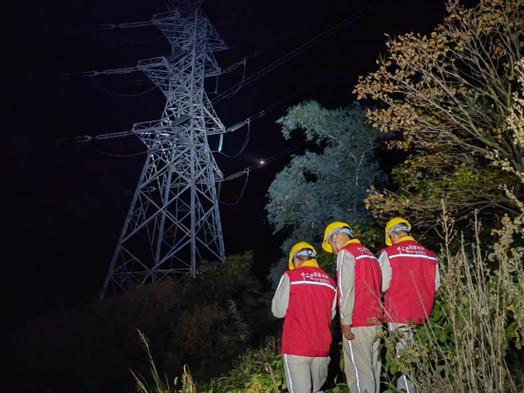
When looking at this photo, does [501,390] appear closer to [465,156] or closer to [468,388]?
[468,388]

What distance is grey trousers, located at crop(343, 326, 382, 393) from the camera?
15.5 feet

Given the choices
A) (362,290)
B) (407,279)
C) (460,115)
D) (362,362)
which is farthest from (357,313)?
(460,115)

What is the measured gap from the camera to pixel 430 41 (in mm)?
8102

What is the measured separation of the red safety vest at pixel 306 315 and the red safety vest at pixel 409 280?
0.67 meters

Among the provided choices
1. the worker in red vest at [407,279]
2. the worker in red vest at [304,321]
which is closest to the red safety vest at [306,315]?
the worker in red vest at [304,321]

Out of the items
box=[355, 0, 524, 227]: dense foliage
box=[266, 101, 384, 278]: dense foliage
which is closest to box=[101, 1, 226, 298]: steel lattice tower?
box=[266, 101, 384, 278]: dense foliage

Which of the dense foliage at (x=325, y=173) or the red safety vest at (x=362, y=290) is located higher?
the dense foliage at (x=325, y=173)

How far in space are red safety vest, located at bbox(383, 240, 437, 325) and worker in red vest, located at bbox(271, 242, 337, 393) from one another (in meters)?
0.67

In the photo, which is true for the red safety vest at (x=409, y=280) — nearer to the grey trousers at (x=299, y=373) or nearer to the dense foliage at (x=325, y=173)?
the grey trousers at (x=299, y=373)

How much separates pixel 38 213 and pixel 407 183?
3616cm

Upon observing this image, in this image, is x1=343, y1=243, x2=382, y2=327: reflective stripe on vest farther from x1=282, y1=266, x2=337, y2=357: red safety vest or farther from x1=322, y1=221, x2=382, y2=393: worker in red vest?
x1=282, y1=266, x2=337, y2=357: red safety vest

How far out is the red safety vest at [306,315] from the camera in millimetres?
4926

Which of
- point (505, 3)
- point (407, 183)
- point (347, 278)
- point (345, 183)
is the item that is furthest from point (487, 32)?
point (345, 183)

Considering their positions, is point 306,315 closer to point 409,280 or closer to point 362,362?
point 362,362
